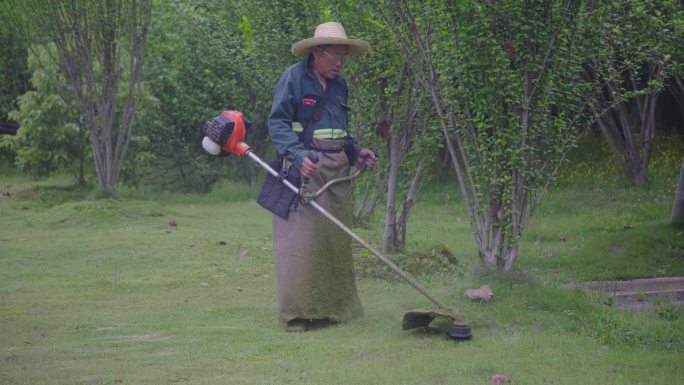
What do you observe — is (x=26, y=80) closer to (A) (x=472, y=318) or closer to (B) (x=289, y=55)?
(B) (x=289, y=55)

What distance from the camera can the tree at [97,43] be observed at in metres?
16.2

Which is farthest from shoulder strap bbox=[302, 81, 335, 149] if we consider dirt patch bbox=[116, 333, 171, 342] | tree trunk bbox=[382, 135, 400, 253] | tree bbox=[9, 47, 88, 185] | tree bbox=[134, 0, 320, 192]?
tree bbox=[9, 47, 88, 185]

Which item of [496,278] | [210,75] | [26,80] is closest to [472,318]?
[496,278]

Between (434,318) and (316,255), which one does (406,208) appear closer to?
(316,255)

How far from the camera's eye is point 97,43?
1658 cm

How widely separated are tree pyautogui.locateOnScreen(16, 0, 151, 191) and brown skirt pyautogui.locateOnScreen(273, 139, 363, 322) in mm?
10176

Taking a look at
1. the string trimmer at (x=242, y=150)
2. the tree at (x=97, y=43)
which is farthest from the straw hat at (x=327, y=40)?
the tree at (x=97, y=43)

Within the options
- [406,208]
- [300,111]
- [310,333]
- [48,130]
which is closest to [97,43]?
[48,130]

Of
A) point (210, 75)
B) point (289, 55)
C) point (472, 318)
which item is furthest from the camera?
point (210, 75)

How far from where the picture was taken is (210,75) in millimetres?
20391

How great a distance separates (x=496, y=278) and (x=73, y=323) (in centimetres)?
338

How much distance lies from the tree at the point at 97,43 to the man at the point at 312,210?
9947mm

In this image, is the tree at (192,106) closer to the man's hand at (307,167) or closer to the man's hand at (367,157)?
the man's hand at (367,157)

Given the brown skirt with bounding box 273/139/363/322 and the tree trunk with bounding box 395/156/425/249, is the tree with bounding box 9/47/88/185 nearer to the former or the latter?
the tree trunk with bounding box 395/156/425/249
